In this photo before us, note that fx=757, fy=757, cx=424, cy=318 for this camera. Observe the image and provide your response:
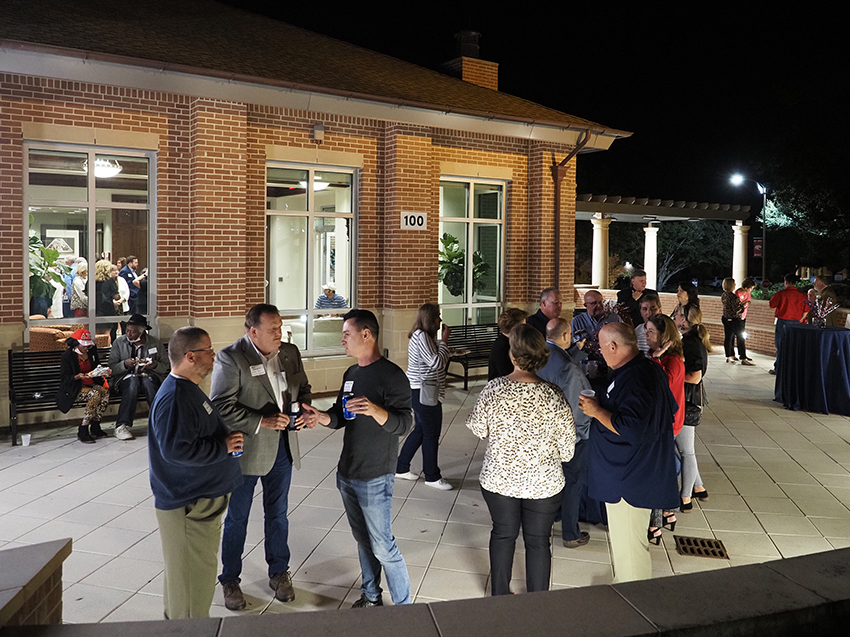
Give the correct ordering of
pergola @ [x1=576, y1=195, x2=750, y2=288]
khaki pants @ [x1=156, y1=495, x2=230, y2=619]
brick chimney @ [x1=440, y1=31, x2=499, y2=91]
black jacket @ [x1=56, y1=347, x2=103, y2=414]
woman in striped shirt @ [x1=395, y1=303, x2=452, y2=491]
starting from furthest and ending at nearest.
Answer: pergola @ [x1=576, y1=195, x2=750, y2=288] < brick chimney @ [x1=440, y1=31, x2=499, y2=91] < black jacket @ [x1=56, y1=347, x2=103, y2=414] < woman in striped shirt @ [x1=395, y1=303, x2=452, y2=491] < khaki pants @ [x1=156, y1=495, x2=230, y2=619]

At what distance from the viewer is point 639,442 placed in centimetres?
447

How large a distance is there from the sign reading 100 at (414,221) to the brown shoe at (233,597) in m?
8.88

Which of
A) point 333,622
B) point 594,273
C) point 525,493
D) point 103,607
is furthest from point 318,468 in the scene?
point 594,273

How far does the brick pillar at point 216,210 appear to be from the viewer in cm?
1084

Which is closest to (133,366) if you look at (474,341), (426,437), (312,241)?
(312,241)

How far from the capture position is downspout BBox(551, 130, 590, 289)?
Result: 15.0 meters

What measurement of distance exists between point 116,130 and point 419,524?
727 cm

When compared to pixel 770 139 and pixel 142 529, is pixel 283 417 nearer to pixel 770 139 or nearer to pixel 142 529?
pixel 142 529

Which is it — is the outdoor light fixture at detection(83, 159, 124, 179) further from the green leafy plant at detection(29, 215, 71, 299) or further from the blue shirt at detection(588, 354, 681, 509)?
the blue shirt at detection(588, 354, 681, 509)

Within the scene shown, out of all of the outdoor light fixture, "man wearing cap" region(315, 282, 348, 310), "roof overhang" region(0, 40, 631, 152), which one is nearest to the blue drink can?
"roof overhang" region(0, 40, 631, 152)

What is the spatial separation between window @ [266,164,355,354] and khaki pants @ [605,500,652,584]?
853 cm

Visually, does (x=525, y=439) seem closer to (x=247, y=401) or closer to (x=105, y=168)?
(x=247, y=401)

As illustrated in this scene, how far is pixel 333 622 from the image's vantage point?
2.79 m

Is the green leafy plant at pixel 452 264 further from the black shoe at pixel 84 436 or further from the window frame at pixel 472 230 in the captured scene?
the black shoe at pixel 84 436
